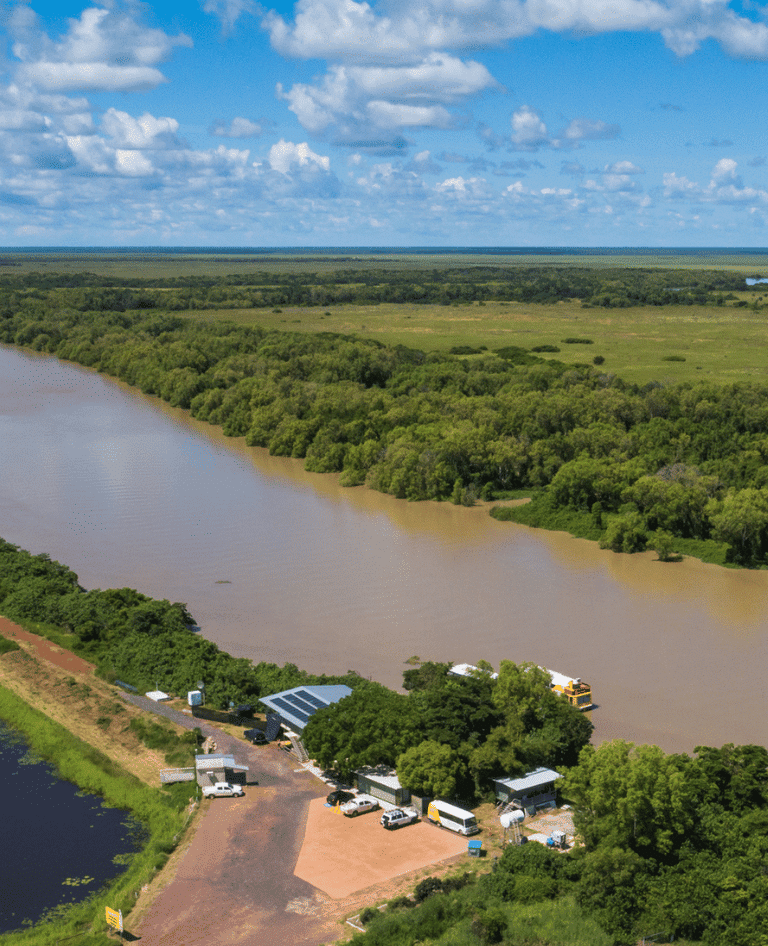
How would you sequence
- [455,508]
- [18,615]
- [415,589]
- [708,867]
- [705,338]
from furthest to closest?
[705,338] < [455,508] < [415,589] < [18,615] < [708,867]

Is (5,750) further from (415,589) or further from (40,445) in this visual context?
(40,445)

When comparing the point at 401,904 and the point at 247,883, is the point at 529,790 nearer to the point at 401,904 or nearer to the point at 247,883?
the point at 401,904

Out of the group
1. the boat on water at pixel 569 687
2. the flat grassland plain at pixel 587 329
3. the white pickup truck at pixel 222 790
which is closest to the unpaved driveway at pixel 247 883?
the white pickup truck at pixel 222 790

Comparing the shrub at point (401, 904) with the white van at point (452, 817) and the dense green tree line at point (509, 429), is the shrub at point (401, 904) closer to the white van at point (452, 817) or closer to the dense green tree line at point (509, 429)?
the white van at point (452, 817)

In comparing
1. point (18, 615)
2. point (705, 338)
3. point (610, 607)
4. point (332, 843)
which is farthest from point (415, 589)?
point (705, 338)

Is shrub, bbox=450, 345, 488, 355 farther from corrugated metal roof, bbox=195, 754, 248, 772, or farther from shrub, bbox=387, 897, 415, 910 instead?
shrub, bbox=387, 897, 415, 910

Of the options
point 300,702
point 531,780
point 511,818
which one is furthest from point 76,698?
point 511,818
